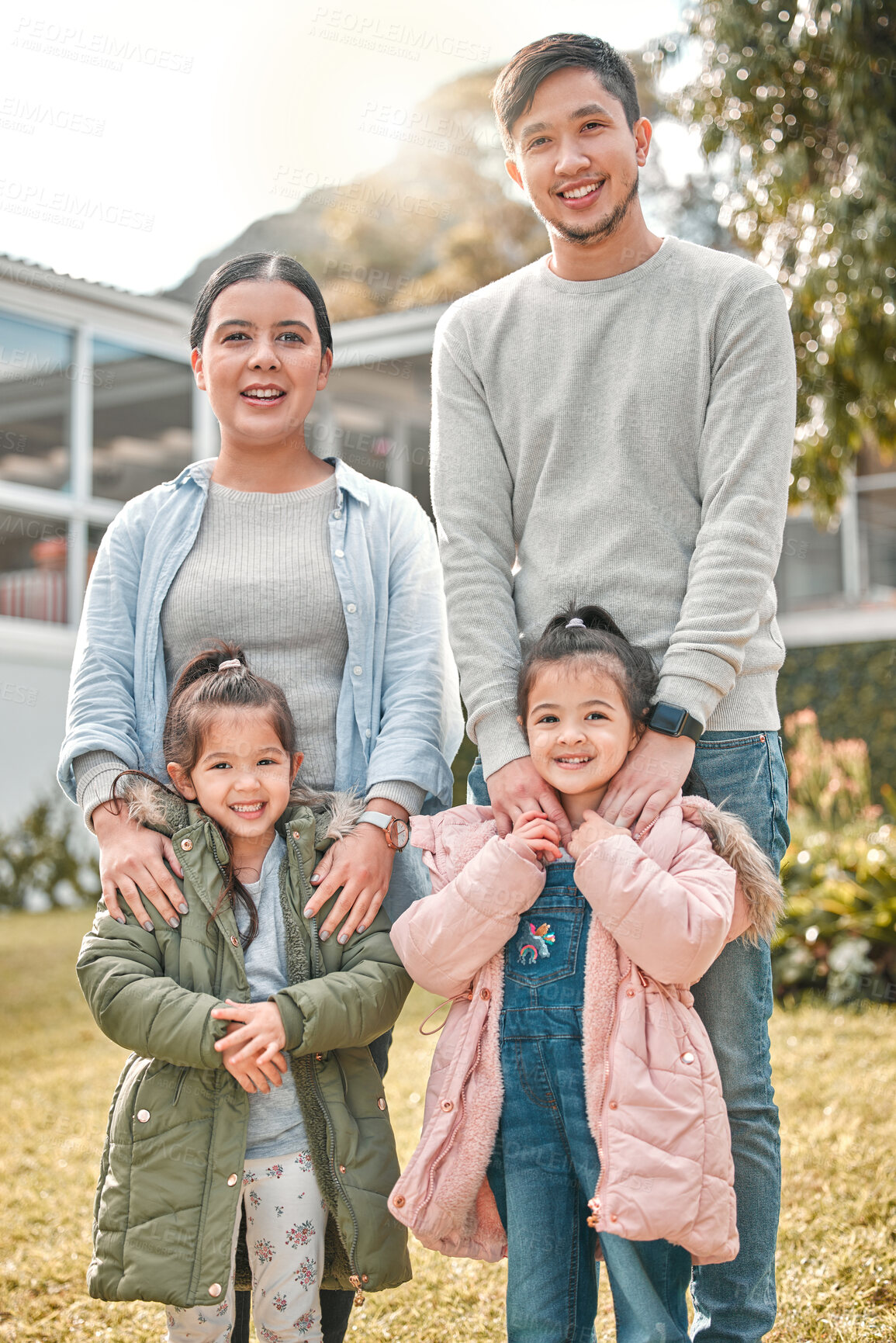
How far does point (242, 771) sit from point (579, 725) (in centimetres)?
63

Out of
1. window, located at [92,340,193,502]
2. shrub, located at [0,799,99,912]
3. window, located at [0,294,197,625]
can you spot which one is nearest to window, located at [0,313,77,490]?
window, located at [0,294,197,625]

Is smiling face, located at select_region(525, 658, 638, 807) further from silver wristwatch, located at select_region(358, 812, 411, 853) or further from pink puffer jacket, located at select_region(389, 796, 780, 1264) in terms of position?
silver wristwatch, located at select_region(358, 812, 411, 853)

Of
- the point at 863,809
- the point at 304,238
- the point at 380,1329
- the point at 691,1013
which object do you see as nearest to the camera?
the point at 691,1013

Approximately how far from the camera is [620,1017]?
77.9 inches

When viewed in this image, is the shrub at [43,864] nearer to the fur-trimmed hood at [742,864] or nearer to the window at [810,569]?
the window at [810,569]

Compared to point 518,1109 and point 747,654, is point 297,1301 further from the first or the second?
point 747,654

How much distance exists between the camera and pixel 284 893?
2248 millimetres

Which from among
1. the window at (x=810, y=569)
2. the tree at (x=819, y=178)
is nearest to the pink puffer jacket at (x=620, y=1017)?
the tree at (x=819, y=178)

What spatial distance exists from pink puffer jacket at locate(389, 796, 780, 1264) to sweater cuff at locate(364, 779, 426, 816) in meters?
0.16

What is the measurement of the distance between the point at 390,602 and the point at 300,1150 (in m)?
1.07

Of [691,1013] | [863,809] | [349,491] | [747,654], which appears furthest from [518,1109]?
[863,809]

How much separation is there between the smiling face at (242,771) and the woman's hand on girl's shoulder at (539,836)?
466 millimetres

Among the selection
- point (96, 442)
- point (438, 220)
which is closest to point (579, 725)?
point (96, 442)

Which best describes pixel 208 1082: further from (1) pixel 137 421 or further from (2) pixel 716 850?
(1) pixel 137 421
